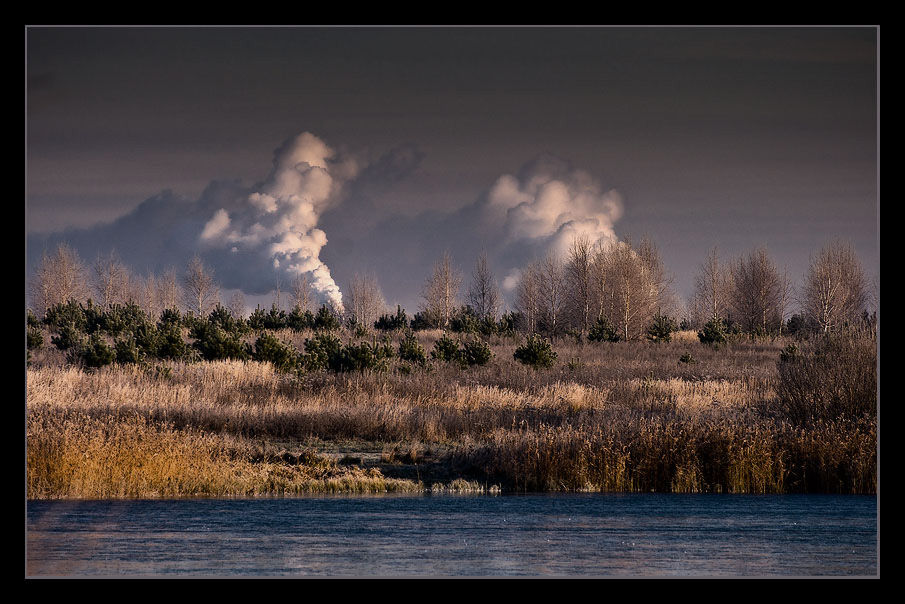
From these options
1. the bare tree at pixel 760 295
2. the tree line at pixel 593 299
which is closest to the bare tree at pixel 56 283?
the tree line at pixel 593 299

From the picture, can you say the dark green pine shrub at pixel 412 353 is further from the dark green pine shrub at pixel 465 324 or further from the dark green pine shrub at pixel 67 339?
the dark green pine shrub at pixel 465 324

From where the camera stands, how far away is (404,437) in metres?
25.6

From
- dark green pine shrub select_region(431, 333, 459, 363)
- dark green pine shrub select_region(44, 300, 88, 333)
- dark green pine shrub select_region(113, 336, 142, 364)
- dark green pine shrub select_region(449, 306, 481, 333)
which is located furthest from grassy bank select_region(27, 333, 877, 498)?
dark green pine shrub select_region(449, 306, 481, 333)

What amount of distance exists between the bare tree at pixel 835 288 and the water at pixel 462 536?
45.1 m

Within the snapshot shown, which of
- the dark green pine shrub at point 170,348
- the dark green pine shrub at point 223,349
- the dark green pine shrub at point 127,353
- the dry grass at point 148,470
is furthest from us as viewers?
the dark green pine shrub at point 170,348

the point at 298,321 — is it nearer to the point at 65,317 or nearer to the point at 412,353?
the point at 65,317

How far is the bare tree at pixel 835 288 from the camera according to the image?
61438 mm

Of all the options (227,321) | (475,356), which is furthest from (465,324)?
(475,356)

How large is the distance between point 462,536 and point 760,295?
6427cm

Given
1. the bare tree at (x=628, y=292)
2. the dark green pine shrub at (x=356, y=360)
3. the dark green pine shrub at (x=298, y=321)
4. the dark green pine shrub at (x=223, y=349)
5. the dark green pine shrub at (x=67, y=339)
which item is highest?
the bare tree at (x=628, y=292)

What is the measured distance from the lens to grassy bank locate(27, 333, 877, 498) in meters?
19.2

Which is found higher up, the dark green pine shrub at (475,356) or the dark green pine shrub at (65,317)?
the dark green pine shrub at (65,317)
